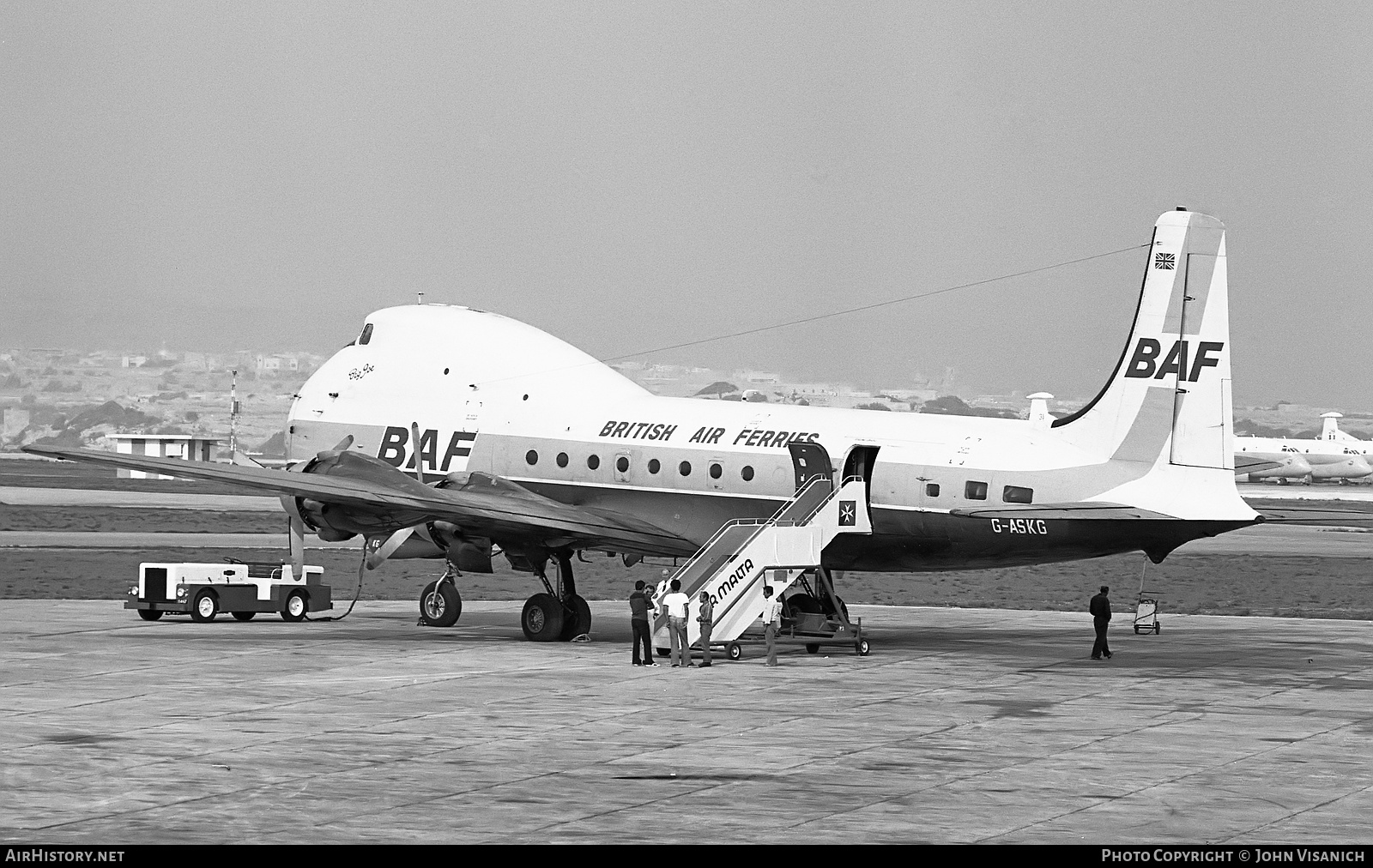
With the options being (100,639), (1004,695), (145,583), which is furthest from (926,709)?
(145,583)

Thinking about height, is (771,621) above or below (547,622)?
above

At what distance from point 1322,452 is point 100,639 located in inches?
5587

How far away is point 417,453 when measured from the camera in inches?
1411

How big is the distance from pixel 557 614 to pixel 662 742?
13147 millimetres

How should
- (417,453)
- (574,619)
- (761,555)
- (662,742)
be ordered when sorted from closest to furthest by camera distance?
(662,742), (761,555), (574,619), (417,453)

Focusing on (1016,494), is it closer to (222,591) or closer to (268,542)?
(222,591)

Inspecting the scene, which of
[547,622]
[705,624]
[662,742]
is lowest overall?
[662,742]

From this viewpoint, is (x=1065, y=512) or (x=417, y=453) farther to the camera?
(x=417, y=453)

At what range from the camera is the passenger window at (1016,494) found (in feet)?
100

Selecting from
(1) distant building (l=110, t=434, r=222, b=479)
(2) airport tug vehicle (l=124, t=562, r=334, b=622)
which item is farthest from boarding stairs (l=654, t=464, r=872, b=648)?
(1) distant building (l=110, t=434, r=222, b=479)

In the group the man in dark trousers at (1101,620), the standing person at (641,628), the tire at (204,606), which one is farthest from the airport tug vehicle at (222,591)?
the man in dark trousers at (1101,620)

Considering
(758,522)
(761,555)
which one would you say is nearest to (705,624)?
(761,555)

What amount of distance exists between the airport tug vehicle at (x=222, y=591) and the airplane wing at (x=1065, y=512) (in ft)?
51.2

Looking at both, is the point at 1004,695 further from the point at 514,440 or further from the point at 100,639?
the point at 100,639
